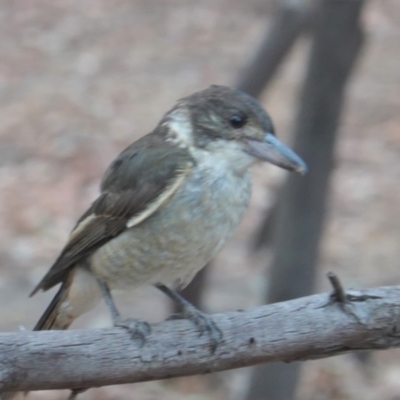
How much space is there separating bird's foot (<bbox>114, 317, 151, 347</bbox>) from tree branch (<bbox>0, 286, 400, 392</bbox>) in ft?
0.08

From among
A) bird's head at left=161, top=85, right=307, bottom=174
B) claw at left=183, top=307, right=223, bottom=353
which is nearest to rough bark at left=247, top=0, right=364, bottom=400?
bird's head at left=161, top=85, right=307, bottom=174

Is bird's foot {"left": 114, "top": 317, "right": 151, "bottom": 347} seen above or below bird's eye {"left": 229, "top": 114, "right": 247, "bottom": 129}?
below

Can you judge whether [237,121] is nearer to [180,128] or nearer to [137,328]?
[180,128]

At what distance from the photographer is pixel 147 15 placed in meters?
13.9

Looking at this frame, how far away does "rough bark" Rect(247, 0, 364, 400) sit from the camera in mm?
4426

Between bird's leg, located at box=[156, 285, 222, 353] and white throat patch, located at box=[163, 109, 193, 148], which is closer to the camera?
bird's leg, located at box=[156, 285, 222, 353]

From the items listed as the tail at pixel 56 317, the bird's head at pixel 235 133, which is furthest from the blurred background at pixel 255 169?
the tail at pixel 56 317

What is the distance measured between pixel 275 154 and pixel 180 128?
387 mm

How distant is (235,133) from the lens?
11.6 ft

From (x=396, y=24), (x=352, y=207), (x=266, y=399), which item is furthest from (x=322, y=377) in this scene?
(x=396, y=24)

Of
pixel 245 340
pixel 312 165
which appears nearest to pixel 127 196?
pixel 245 340

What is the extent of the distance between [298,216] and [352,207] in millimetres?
4352

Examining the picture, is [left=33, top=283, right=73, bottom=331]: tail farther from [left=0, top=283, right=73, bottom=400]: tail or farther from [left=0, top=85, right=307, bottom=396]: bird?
[left=0, top=85, right=307, bottom=396]: bird

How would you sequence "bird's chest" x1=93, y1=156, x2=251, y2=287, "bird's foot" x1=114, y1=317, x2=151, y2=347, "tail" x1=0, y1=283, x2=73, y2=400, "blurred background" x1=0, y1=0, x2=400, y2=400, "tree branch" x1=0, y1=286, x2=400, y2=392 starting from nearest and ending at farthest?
"tree branch" x1=0, y1=286, x2=400, y2=392
"bird's foot" x1=114, y1=317, x2=151, y2=347
"bird's chest" x1=93, y1=156, x2=251, y2=287
"tail" x1=0, y1=283, x2=73, y2=400
"blurred background" x1=0, y1=0, x2=400, y2=400
